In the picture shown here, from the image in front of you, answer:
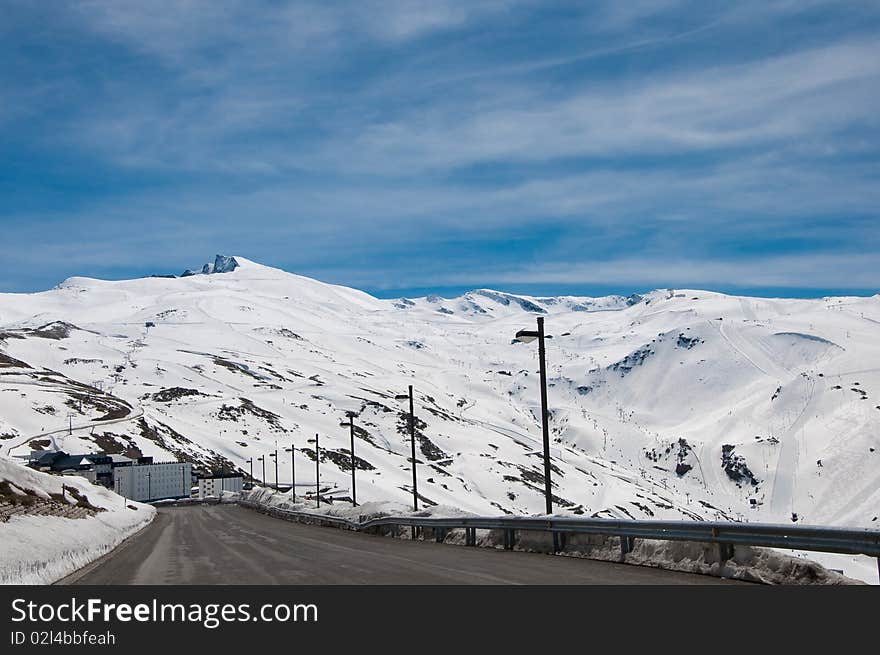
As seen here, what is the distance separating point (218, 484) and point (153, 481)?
38.5ft

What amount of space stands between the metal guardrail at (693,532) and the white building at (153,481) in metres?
133

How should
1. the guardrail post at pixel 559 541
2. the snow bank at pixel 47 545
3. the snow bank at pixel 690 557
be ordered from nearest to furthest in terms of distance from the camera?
the snow bank at pixel 690 557 < the snow bank at pixel 47 545 < the guardrail post at pixel 559 541

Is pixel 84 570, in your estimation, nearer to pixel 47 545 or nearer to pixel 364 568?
pixel 47 545

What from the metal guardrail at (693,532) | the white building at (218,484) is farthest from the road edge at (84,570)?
the white building at (218,484)

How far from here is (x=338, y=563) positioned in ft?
64.4

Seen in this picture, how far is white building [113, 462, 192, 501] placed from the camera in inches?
5974

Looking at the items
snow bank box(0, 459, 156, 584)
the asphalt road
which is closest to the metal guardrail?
the asphalt road

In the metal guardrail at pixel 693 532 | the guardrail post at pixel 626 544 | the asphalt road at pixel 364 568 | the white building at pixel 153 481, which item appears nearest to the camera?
the metal guardrail at pixel 693 532

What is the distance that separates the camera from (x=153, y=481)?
157 metres

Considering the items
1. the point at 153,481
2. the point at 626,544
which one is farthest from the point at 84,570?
the point at 153,481

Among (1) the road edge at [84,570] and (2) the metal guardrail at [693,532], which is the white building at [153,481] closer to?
(1) the road edge at [84,570]

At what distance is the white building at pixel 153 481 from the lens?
151750mm

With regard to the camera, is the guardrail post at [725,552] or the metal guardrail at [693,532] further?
the guardrail post at [725,552]
